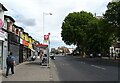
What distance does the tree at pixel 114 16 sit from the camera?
52769 mm

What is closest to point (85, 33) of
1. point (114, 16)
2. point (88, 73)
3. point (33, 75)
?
point (114, 16)

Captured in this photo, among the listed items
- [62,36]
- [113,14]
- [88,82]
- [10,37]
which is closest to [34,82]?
[88,82]

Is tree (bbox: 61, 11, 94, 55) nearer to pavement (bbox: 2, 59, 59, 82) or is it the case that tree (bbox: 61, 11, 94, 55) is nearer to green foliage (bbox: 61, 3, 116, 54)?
green foliage (bbox: 61, 3, 116, 54)

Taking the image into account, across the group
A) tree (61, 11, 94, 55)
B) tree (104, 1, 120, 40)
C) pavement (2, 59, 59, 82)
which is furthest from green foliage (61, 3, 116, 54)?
pavement (2, 59, 59, 82)

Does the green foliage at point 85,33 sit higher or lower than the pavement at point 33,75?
higher

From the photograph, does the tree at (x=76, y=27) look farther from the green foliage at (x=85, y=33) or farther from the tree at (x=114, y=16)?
the tree at (x=114, y=16)

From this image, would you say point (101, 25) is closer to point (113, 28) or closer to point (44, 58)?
point (113, 28)

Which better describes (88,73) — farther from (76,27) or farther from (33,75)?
(76,27)

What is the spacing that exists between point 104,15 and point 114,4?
248 centimetres

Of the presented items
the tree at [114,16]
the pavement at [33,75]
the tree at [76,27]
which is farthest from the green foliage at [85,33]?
the pavement at [33,75]

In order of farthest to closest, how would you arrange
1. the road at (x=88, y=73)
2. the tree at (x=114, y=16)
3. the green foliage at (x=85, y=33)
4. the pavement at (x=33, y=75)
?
the green foliage at (x=85, y=33) < the tree at (x=114, y=16) < the road at (x=88, y=73) < the pavement at (x=33, y=75)

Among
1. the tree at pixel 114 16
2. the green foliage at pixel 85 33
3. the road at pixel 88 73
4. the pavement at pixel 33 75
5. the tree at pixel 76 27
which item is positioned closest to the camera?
the pavement at pixel 33 75

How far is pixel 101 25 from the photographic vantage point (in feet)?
189

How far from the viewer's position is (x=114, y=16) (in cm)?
5309
